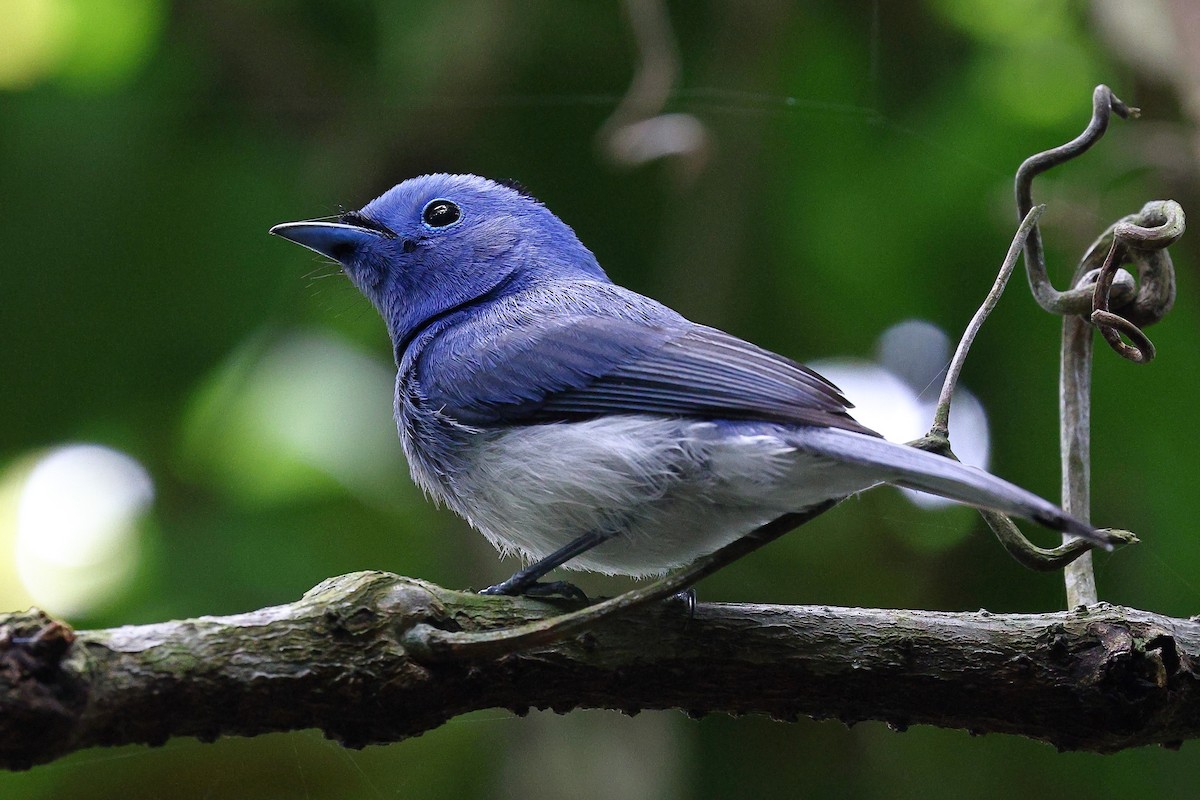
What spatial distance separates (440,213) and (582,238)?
1.44 metres

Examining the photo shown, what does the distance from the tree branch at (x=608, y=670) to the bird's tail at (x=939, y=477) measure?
29 centimetres

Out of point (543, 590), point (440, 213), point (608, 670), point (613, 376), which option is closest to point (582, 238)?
point (440, 213)

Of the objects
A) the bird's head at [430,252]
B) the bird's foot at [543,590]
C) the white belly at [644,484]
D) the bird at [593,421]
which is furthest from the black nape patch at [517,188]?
the bird's foot at [543,590]

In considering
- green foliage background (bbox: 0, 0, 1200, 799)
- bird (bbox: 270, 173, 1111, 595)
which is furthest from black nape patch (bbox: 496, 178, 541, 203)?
green foliage background (bbox: 0, 0, 1200, 799)

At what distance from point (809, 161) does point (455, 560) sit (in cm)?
222

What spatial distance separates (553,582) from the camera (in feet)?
7.15

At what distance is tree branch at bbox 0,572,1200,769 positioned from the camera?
64.2 inches

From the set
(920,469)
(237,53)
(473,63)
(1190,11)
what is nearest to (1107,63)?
(1190,11)

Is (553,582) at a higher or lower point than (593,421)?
lower

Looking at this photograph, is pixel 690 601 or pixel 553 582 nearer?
pixel 690 601

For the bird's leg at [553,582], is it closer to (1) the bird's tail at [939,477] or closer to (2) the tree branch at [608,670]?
(2) the tree branch at [608,670]

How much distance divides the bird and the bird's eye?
0.04 meters

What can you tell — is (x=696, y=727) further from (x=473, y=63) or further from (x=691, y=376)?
(x=473, y=63)

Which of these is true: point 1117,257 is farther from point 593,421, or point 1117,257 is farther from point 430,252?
point 430,252
